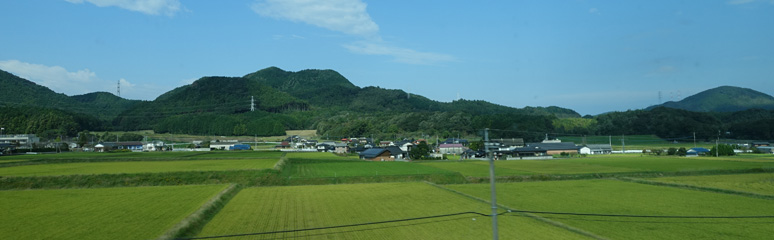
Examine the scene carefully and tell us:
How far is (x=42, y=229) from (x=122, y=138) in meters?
96.2

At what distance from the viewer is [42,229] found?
14305 mm

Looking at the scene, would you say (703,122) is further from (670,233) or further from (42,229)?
(42,229)

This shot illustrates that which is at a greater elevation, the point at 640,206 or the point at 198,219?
the point at 198,219

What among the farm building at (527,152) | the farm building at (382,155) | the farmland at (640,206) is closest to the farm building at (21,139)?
the farm building at (382,155)

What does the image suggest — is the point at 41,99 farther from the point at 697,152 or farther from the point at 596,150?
the point at 697,152

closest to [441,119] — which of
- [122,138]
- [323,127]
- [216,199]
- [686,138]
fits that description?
[323,127]

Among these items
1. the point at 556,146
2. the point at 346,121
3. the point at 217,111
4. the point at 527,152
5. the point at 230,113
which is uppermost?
the point at 217,111

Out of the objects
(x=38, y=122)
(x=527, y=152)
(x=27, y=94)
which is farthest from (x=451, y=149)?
(x=27, y=94)

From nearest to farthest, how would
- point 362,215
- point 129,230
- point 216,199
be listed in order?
1. point 129,230
2. point 362,215
3. point 216,199

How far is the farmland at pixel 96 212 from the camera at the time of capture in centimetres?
1398

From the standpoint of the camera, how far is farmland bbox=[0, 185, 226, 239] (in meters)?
14.0

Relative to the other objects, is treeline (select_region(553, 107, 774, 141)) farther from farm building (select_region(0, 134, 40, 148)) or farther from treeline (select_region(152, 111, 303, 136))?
farm building (select_region(0, 134, 40, 148))

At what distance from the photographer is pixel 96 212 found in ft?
58.4

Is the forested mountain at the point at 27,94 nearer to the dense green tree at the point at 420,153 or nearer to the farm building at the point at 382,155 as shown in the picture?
the farm building at the point at 382,155
